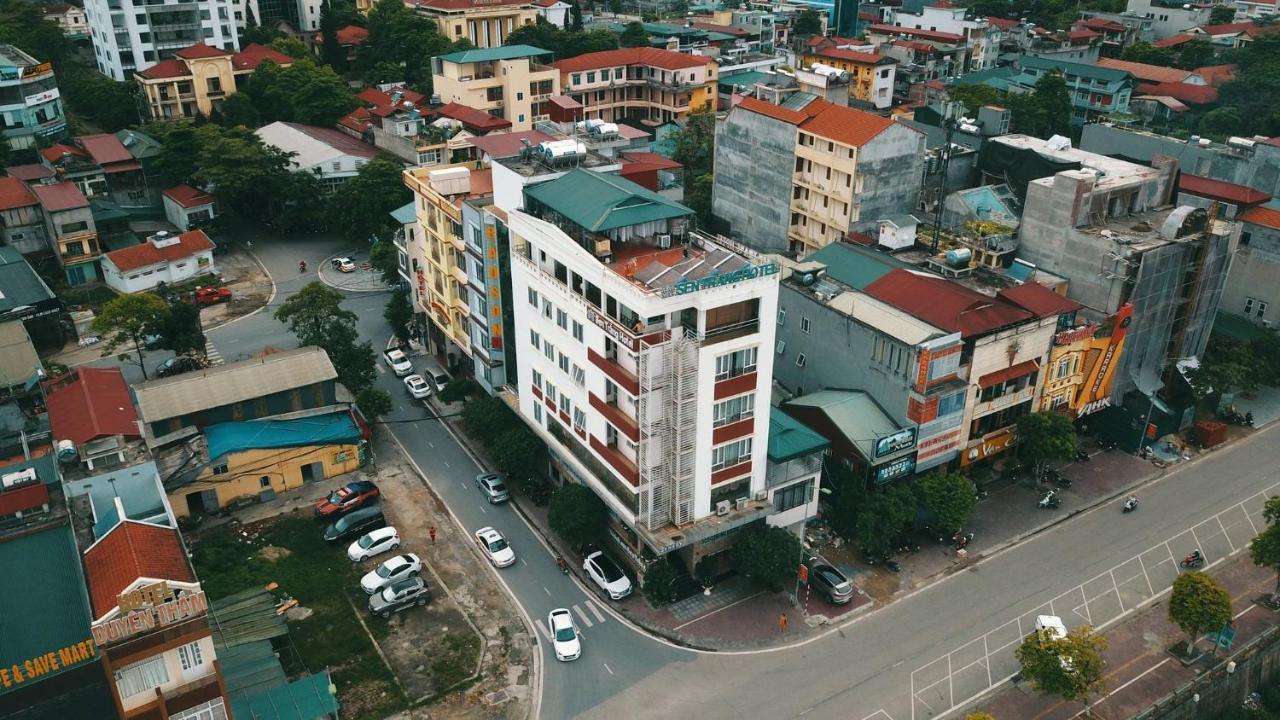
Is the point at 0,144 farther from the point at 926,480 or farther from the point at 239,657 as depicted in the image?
the point at 926,480

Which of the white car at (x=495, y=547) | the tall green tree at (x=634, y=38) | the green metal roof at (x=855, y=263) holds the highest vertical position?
the tall green tree at (x=634, y=38)

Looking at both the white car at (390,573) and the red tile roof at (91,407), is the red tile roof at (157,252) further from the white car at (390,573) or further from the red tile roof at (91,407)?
the white car at (390,573)

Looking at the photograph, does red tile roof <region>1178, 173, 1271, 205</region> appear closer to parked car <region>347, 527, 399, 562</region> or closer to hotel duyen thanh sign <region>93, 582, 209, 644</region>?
parked car <region>347, 527, 399, 562</region>

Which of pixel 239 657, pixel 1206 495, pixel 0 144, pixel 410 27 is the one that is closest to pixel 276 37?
pixel 410 27

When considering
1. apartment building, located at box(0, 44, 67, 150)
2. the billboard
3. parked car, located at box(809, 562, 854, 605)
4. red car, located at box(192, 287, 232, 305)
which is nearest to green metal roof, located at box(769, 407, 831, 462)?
parked car, located at box(809, 562, 854, 605)

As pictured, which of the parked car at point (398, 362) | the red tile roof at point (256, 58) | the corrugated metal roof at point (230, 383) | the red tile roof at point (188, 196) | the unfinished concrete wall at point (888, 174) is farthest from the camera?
the red tile roof at point (256, 58)

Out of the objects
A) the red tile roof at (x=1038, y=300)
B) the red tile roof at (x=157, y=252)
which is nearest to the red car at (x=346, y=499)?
the red tile roof at (x=157, y=252)

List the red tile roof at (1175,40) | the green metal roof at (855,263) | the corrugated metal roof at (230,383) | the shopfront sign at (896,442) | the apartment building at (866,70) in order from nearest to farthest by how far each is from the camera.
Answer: the shopfront sign at (896,442) < the corrugated metal roof at (230,383) < the green metal roof at (855,263) < the apartment building at (866,70) < the red tile roof at (1175,40)
